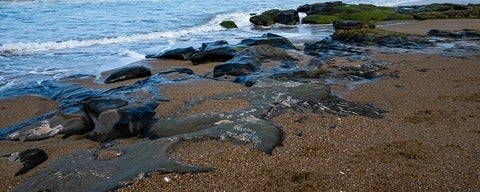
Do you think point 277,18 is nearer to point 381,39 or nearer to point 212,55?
point 381,39

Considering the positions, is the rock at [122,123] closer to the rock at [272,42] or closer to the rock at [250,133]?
the rock at [250,133]

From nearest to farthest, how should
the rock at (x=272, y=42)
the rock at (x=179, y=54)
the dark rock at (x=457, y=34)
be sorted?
1. the rock at (x=179, y=54)
2. the rock at (x=272, y=42)
3. the dark rock at (x=457, y=34)

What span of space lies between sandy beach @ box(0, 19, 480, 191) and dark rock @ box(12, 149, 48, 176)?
0.24 ft

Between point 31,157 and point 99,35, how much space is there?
40.7ft

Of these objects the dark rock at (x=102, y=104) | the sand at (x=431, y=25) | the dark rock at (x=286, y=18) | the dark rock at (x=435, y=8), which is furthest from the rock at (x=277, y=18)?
the dark rock at (x=102, y=104)

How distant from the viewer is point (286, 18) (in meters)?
21.5

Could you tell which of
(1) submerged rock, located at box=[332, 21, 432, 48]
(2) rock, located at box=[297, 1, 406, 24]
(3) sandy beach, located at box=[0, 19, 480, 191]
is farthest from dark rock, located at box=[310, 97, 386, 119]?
(2) rock, located at box=[297, 1, 406, 24]

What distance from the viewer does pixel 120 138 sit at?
5375 mm

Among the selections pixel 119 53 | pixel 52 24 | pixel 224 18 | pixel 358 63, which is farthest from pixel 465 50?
pixel 52 24

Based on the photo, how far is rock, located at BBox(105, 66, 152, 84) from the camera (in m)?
9.10

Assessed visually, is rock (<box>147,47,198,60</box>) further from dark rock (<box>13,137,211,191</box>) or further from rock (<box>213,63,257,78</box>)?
dark rock (<box>13,137,211,191</box>)

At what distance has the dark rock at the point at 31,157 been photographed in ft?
15.3

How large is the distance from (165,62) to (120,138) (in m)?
6.06

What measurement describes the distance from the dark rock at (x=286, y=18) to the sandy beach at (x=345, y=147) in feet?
47.1
